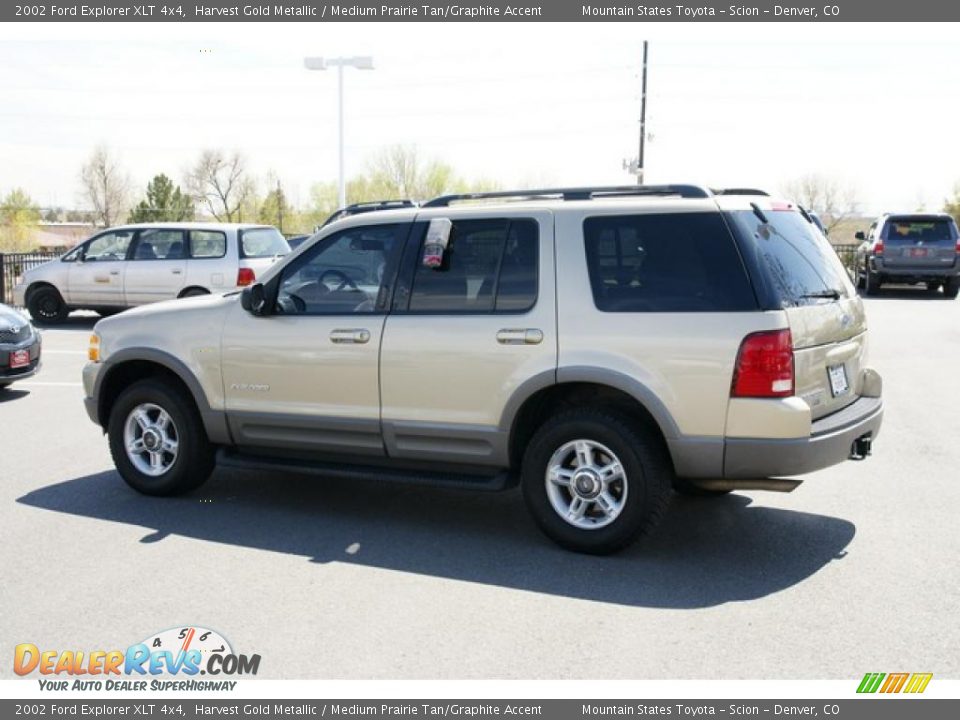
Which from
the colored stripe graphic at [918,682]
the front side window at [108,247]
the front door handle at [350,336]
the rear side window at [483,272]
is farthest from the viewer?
the front side window at [108,247]

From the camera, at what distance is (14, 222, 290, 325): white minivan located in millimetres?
15766

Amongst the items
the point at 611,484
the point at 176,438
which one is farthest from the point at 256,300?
the point at 611,484

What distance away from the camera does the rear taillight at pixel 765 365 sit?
16.3ft

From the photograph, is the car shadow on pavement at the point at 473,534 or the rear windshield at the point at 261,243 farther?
the rear windshield at the point at 261,243

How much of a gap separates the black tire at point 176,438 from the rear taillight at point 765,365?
358cm

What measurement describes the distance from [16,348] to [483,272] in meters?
6.75

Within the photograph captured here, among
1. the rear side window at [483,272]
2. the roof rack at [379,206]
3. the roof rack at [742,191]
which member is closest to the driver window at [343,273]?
the rear side window at [483,272]

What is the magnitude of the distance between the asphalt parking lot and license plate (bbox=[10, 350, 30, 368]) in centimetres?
310

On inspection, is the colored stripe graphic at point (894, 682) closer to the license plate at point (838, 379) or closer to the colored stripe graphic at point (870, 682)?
the colored stripe graphic at point (870, 682)

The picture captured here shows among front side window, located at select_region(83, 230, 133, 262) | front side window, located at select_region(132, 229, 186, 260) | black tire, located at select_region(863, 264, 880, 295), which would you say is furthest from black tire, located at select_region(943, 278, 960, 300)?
front side window, located at select_region(83, 230, 133, 262)

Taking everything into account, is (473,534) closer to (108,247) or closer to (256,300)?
(256,300)

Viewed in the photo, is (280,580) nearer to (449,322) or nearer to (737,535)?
(449,322)

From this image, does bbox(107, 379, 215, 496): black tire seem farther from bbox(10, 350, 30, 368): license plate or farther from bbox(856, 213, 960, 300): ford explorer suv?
bbox(856, 213, 960, 300): ford explorer suv
